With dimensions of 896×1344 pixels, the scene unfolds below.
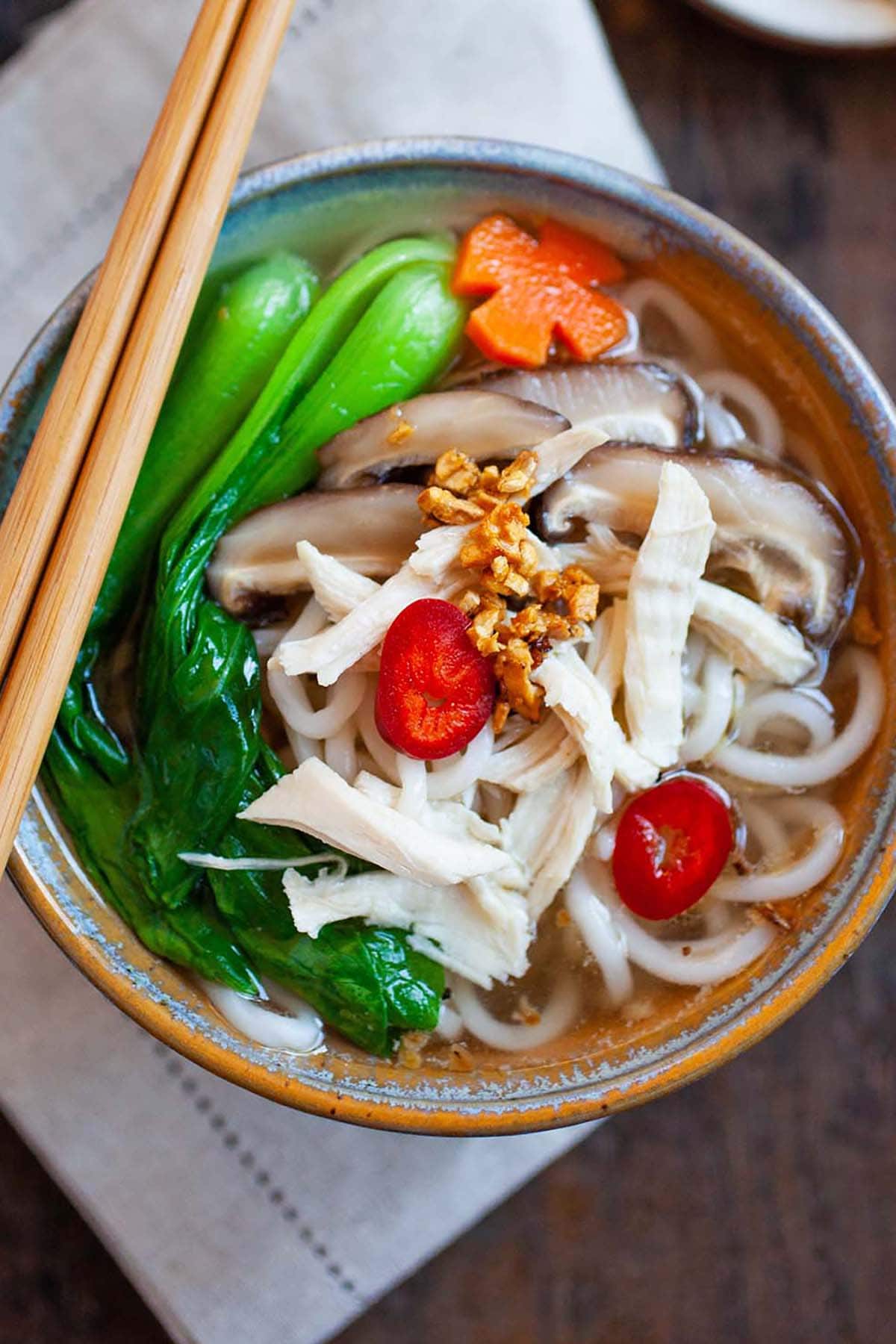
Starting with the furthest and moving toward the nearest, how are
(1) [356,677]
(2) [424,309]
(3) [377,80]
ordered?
(3) [377,80] < (2) [424,309] < (1) [356,677]

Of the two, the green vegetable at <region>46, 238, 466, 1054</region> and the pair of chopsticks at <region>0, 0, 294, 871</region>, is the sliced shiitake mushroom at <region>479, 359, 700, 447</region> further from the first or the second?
the pair of chopsticks at <region>0, 0, 294, 871</region>

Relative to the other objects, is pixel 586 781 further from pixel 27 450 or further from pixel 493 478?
pixel 27 450

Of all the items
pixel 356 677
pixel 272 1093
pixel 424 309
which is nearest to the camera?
pixel 272 1093

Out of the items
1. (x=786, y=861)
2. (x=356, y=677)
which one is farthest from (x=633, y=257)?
(x=786, y=861)

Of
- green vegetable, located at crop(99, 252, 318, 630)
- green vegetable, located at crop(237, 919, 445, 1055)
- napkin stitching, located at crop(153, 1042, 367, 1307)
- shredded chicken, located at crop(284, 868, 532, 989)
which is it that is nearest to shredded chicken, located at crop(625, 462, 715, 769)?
shredded chicken, located at crop(284, 868, 532, 989)

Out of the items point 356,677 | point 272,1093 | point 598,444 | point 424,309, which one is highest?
point 424,309

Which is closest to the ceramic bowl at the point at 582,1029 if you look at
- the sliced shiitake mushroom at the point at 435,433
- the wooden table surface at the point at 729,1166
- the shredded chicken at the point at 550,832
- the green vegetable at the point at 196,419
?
the green vegetable at the point at 196,419

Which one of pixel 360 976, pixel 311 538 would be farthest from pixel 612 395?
pixel 360 976

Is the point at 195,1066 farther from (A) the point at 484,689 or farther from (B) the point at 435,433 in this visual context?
(B) the point at 435,433
